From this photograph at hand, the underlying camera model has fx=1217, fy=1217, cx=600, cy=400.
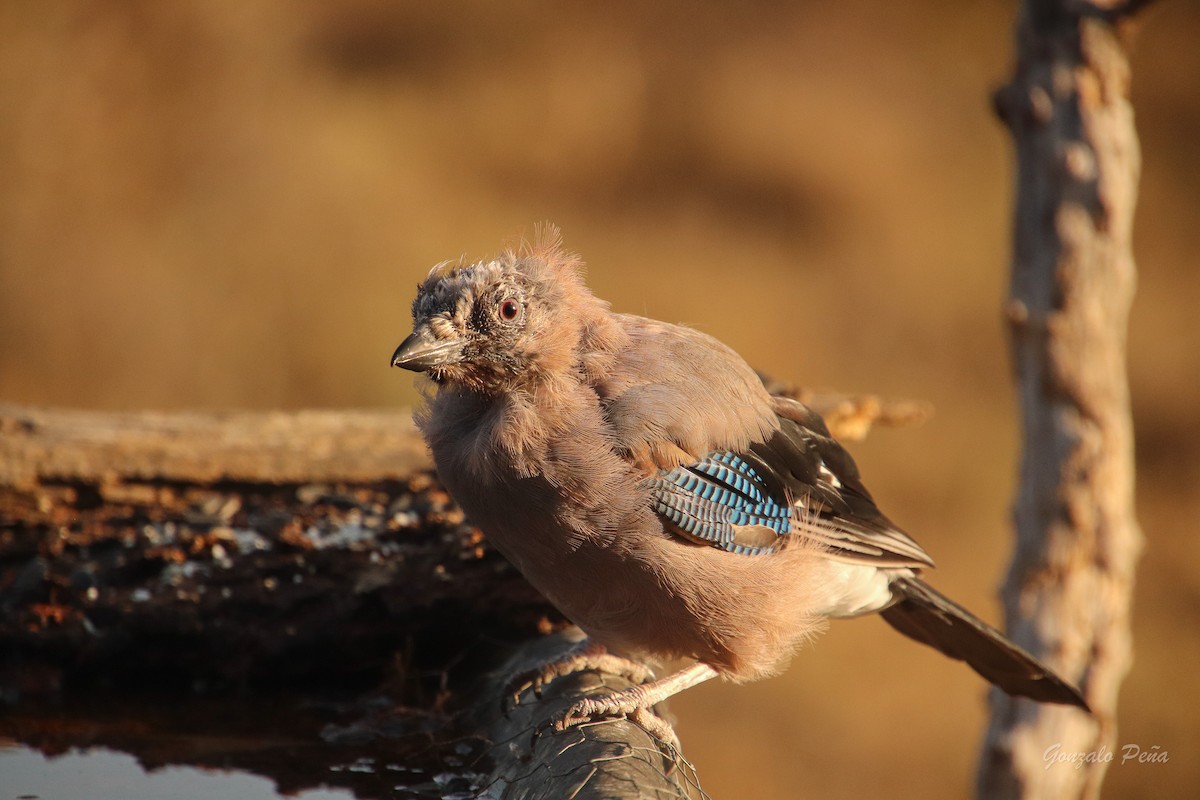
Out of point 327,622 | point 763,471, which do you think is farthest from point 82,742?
point 763,471

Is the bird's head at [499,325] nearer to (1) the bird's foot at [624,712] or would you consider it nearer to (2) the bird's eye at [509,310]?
(2) the bird's eye at [509,310]

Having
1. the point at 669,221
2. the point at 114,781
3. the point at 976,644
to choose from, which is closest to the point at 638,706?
the point at 976,644

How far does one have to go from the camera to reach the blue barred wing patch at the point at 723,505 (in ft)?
9.78

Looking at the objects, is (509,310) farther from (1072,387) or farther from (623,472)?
(1072,387)

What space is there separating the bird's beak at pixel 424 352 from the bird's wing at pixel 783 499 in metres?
0.57

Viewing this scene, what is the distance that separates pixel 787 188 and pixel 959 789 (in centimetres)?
456

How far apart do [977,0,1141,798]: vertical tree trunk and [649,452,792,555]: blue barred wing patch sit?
8.02 feet

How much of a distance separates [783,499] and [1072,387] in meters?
2.50

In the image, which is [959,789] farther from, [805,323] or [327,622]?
[327,622]

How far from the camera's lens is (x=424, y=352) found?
2.86 m

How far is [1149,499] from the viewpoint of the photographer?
351 inches

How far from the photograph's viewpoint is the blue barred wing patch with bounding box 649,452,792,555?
298 centimetres

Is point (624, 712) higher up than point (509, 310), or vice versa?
point (509, 310)

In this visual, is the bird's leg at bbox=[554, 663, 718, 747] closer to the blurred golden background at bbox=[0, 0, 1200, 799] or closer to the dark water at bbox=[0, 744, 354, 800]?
the dark water at bbox=[0, 744, 354, 800]
